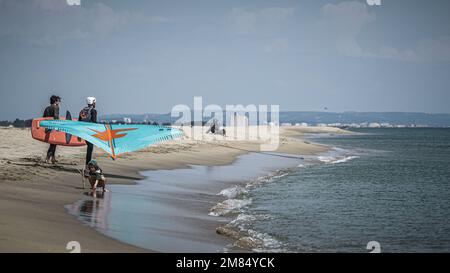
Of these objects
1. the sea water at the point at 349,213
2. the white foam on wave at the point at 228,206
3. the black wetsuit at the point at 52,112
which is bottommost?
the sea water at the point at 349,213

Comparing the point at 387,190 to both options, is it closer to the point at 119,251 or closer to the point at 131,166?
the point at 131,166

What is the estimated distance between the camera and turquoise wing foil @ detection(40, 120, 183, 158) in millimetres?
15555

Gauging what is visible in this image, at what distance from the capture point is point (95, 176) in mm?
13016

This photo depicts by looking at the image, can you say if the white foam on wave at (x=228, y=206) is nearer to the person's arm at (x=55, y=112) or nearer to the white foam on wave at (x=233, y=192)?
the white foam on wave at (x=233, y=192)

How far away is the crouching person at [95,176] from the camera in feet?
42.4

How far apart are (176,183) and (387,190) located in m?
7.74

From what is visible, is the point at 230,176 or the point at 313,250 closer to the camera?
the point at 313,250

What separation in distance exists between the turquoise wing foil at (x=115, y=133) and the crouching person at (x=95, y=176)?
2526mm

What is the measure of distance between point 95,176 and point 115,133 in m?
3.59

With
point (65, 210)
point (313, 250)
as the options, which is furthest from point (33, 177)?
point (313, 250)

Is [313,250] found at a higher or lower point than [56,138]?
lower

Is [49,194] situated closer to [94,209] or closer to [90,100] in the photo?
[94,209]

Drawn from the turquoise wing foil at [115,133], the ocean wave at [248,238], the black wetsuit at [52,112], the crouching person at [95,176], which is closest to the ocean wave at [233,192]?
the turquoise wing foil at [115,133]
